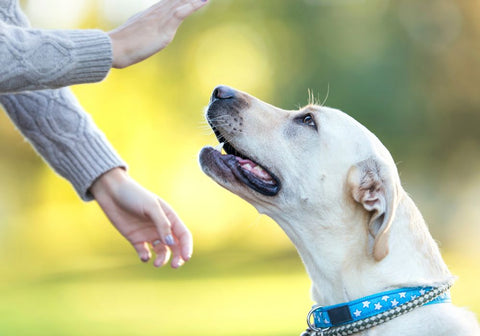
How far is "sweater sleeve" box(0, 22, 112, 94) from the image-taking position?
268cm

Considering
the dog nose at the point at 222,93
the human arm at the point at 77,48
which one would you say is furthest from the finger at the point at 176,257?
the human arm at the point at 77,48

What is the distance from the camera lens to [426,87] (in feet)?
53.6

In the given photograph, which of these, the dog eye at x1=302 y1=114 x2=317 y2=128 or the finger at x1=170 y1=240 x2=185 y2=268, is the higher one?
the dog eye at x1=302 y1=114 x2=317 y2=128

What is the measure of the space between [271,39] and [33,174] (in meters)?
6.22

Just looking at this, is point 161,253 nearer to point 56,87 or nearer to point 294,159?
point 294,159

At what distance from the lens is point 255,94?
15.4m

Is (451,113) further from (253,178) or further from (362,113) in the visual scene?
(253,178)

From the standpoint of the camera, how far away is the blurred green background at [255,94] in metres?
15.0

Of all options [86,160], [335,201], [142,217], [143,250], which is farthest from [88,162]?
[335,201]

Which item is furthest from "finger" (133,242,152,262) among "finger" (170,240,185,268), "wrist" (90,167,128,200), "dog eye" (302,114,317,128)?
"dog eye" (302,114,317,128)

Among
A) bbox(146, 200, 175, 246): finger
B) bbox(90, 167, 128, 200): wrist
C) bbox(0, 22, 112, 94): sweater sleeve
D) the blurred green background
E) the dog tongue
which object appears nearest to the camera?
bbox(0, 22, 112, 94): sweater sleeve

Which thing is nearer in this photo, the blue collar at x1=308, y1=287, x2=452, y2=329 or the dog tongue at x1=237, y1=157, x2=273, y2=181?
the blue collar at x1=308, y1=287, x2=452, y2=329

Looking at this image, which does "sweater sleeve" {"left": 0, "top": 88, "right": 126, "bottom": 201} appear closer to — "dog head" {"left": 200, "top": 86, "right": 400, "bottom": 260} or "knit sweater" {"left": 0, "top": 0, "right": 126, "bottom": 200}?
"knit sweater" {"left": 0, "top": 0, "right": 126, "bottom": 200}

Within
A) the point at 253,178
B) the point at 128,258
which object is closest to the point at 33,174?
the point at 128,258
